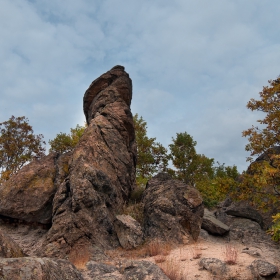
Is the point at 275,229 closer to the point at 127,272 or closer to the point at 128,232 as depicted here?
the point at 127,272

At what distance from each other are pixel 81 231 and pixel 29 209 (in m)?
4.26

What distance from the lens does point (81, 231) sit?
13.6 metres

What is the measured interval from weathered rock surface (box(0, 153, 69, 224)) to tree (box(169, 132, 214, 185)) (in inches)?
890

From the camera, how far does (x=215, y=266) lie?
33.3ft

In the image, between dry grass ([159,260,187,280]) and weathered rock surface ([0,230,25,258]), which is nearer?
weathered rock surface ([0,230,25,258])

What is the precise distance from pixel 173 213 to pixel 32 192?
8594 millimetres

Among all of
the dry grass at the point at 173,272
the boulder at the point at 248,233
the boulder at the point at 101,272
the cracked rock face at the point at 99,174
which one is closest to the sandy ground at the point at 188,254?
the dry grass at the point at 173,272

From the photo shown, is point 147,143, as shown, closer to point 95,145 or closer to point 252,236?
point 95,145

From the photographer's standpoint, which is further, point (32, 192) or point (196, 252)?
point (32, 192)

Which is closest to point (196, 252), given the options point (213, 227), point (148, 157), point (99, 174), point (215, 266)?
point (215, 266)

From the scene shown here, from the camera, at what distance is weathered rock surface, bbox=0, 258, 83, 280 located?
4.55 meters

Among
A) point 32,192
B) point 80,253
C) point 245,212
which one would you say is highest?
point 32,192

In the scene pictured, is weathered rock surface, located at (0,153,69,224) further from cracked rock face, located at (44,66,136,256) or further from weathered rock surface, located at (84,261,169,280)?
weathered rock surface, located at (84,261,169,280)

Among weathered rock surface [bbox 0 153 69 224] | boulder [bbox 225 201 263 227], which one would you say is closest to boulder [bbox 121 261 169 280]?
weathered rock surface [bbox 0 153 69 224]
